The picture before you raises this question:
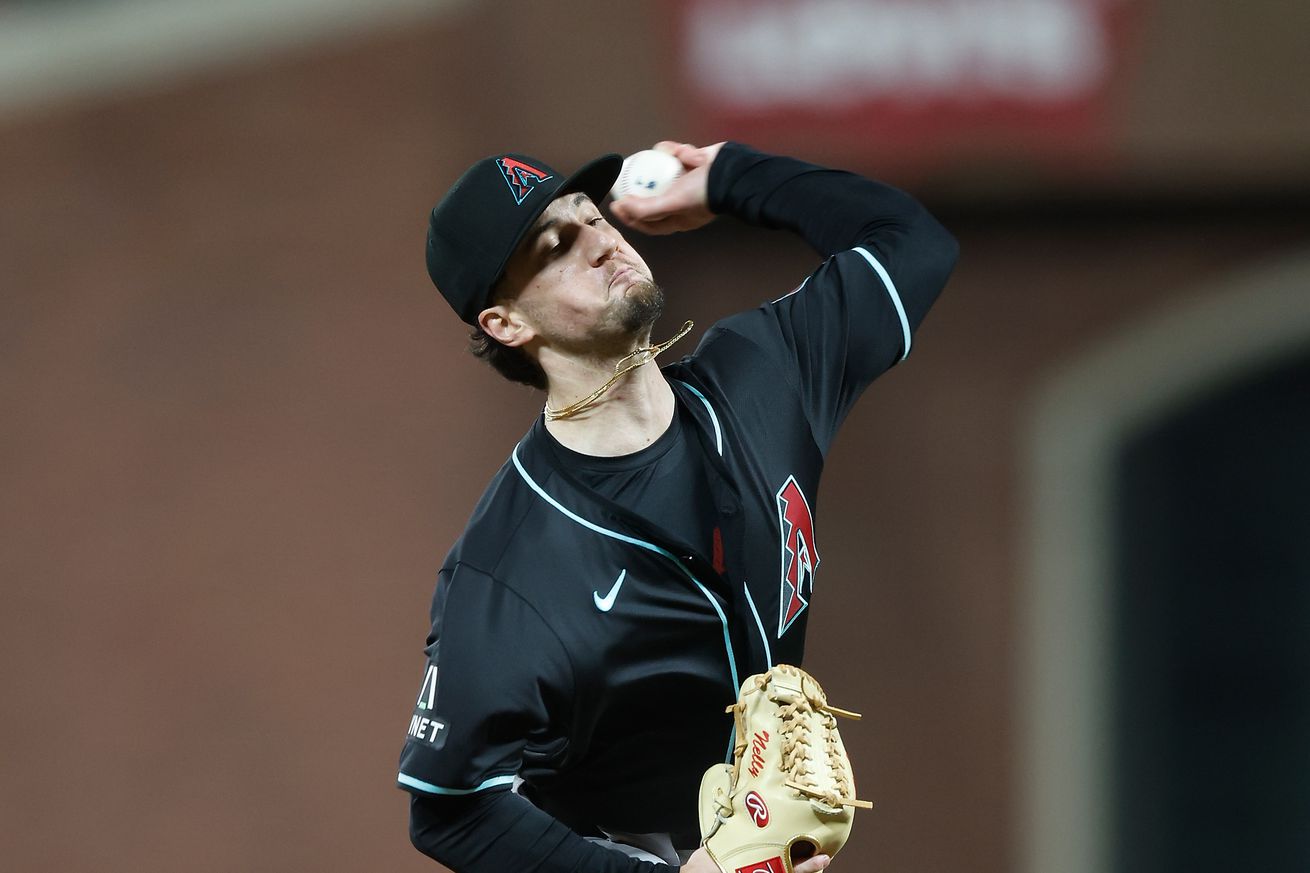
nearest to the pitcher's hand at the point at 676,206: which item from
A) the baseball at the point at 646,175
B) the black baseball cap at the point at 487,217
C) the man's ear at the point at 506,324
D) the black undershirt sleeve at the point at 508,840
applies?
the baseball at the point at 646,175

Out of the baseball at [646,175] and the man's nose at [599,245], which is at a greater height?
the baseball at [646,175]

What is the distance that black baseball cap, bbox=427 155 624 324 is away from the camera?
270cm

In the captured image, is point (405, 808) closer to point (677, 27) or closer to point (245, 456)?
point (245, 456)

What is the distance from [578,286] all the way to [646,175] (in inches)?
18.3

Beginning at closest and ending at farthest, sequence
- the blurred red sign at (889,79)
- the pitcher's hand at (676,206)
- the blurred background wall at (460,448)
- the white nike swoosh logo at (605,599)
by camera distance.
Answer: the white nike swoosh logo at (605,599) < the pitcher's hand at (676,206) < the blurred red sign at (889,79) < the blurred background wall at (460,448)

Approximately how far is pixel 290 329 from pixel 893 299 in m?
3.60

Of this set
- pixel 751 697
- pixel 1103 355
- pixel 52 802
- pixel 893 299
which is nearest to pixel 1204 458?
pixel 1103 355

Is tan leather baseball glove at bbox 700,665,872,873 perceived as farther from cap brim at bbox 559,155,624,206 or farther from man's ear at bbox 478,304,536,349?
cap brim at bbox 559,155,624,206

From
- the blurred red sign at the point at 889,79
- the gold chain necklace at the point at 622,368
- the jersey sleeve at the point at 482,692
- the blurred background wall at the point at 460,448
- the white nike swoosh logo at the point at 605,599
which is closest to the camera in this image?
the jersey sleeve at the point at 482,692

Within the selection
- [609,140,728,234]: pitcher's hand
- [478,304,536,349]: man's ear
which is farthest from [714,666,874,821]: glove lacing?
[609,140,728,234]: pitcher's hand

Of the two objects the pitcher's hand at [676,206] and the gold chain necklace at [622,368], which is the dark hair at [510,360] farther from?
the pitcher's hand at [676,206]

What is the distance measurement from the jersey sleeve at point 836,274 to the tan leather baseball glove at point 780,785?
0.56 m

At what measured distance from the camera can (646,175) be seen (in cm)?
310

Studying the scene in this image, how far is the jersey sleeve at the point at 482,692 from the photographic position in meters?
2.51
